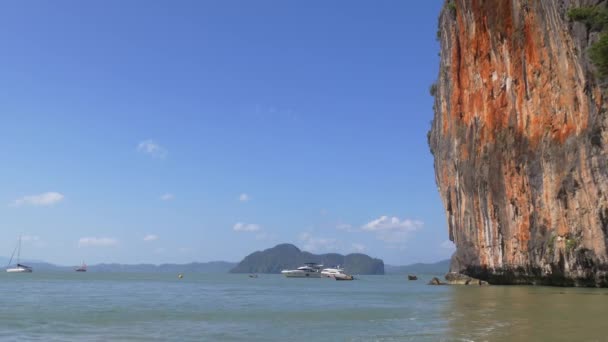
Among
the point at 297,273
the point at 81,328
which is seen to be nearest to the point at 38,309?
the point at 81,328

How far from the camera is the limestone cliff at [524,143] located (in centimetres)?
3750

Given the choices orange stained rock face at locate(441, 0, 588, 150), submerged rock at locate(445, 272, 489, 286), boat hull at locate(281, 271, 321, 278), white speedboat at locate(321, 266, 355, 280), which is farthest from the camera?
boat hull at locate(281, 271, 321, 278)

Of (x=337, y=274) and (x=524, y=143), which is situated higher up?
(x=524, y=143)

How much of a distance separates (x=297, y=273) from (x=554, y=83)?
8584 centimetres

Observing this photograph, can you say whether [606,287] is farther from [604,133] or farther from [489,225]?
[489,225]

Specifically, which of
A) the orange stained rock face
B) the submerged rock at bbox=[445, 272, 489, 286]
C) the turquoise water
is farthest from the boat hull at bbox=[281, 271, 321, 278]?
the turquoise water

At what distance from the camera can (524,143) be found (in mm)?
45906

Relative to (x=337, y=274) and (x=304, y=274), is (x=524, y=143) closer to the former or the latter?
(x=337, y=274)

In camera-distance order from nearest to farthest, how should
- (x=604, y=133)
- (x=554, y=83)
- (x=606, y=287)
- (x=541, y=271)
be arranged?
(x=604, y=133) < (x=606, y=287) < (x=554, y=83) < (x=541, y=271)

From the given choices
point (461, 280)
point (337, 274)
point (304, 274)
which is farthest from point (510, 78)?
point (304, 274)

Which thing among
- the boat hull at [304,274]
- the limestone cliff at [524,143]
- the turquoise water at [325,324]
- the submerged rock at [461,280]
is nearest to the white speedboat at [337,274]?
the boat hull at [304,274]

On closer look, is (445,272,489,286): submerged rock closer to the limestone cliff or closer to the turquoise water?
the limestone cliff

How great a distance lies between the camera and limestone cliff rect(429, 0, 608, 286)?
37500 millimetres

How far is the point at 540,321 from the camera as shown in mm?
19984
